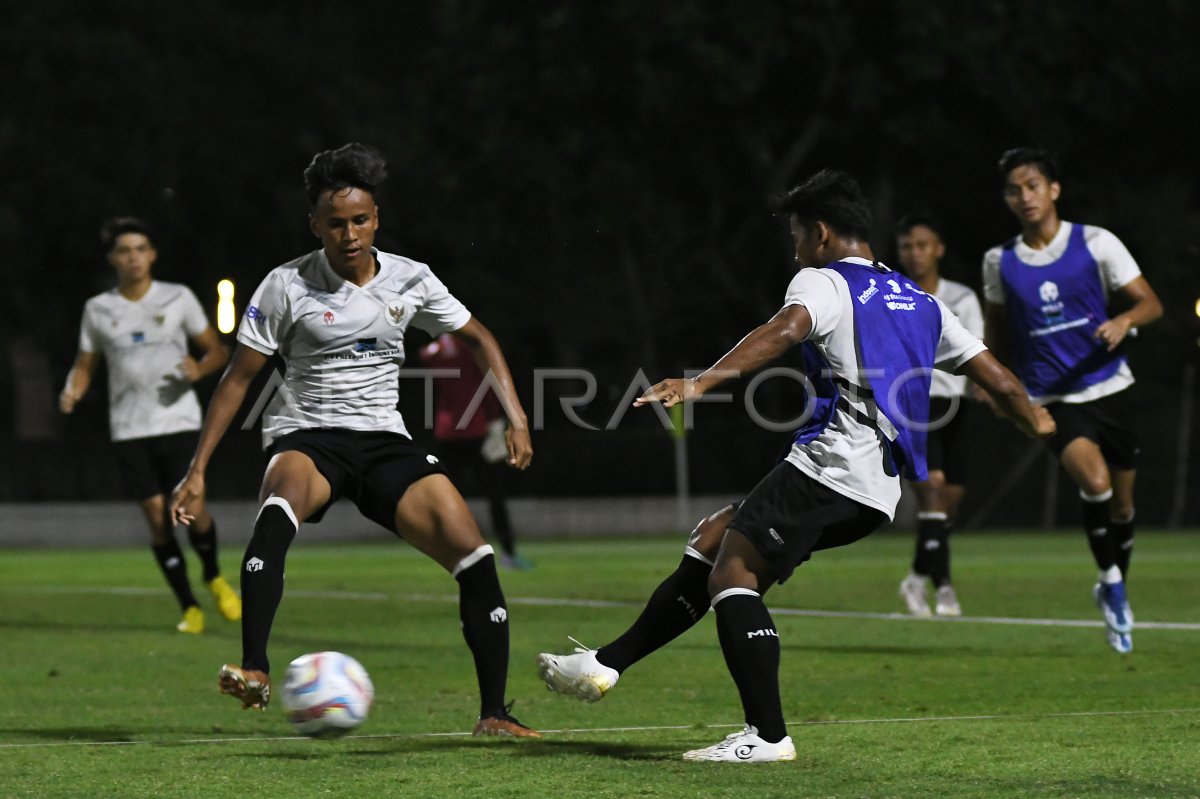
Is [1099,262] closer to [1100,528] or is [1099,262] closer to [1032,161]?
[1032,161]

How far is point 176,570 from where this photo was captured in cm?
1235

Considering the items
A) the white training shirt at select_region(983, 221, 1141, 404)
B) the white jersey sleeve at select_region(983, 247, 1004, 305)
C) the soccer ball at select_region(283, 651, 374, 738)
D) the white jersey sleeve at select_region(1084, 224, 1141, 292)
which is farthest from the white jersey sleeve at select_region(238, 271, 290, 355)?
the white jersey sleeve at select_region(1084, 224, 1141, 292)

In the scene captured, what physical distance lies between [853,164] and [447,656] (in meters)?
23.1

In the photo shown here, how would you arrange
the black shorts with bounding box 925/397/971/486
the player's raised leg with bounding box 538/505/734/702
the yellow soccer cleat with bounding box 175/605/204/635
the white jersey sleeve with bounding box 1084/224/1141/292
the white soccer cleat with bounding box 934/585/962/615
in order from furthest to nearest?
1. the black shorts with bounding box 925/397/971/486
2. the white soccer cleat with bounding box 934/585/962/615
3. the yellow soccer cleat with bounding box 175/605/204/635
4. the white jersey sleeve with bounding box 1084/224/1141/292
5. the player's raised leg with bounding box 538/505/734/702

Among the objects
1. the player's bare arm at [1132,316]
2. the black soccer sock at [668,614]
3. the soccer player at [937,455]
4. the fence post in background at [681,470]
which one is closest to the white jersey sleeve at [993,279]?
the player's bare arm at [1132,316]

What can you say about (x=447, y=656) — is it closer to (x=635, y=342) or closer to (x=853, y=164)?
(x=853, y=164)

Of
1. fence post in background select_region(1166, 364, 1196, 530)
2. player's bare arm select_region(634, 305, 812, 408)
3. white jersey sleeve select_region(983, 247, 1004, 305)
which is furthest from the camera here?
fence post in background select_region(1166, 364, 1196, 530)

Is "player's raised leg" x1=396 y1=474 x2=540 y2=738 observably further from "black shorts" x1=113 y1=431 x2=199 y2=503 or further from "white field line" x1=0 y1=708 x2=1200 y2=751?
"black shorts" x1=113 y1=431 x2=199 y2=503

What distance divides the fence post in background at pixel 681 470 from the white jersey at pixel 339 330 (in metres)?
18.6

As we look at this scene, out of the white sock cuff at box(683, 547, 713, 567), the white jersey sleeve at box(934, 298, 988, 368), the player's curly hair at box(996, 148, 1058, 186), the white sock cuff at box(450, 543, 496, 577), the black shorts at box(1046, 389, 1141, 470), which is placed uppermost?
the player's curly hair at box(996, 148, 1058, 186)

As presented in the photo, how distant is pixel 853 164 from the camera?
3244 cm

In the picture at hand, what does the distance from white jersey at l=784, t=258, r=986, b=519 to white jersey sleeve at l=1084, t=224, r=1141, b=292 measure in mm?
3864

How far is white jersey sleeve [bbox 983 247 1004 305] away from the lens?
407 inches

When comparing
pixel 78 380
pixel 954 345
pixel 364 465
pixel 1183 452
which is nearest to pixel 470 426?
pixel 78 380
